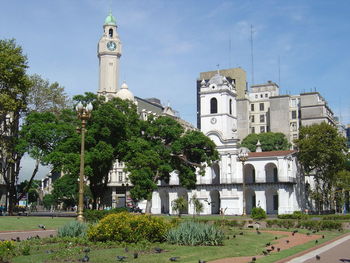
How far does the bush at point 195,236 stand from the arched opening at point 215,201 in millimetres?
50037

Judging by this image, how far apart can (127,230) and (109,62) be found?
80368mm

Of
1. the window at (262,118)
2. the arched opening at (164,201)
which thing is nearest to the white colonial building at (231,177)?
the arched opening at (164,201)

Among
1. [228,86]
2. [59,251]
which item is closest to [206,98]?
[228,86]

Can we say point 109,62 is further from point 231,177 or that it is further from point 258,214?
point 258,214

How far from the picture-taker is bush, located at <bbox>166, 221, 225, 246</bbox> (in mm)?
18180

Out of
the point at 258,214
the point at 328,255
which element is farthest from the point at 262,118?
the point at 328,255

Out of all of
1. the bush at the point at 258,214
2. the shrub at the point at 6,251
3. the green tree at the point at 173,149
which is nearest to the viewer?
the shrub at the point at 6,251

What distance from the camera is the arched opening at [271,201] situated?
218 ft

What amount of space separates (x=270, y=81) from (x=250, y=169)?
191ft

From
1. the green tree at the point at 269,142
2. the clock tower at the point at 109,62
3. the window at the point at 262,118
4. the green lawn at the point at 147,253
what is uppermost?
the clock tower at the point at 109,62

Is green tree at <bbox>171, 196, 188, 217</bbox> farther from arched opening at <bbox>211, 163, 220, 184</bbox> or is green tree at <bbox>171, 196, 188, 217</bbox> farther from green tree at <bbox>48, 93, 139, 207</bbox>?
arched opening at <bbox>211, 163, 220, 184</bbox>

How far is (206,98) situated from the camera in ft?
235

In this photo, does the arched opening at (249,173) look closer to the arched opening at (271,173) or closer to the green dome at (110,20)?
the arched opening at (271,173)

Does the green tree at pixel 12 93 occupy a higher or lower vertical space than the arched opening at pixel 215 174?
higher
